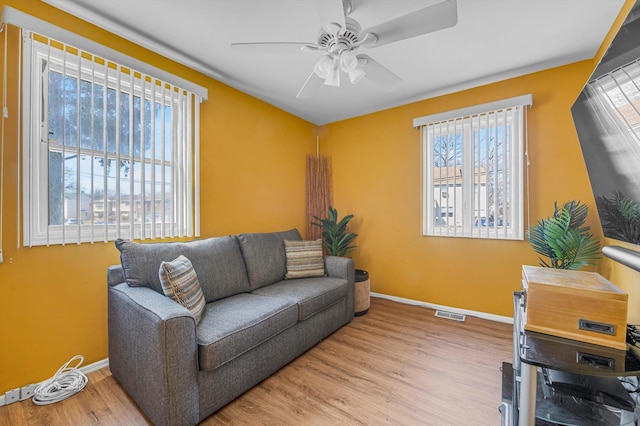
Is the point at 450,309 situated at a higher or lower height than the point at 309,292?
lower

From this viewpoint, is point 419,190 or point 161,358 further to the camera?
point 419,190

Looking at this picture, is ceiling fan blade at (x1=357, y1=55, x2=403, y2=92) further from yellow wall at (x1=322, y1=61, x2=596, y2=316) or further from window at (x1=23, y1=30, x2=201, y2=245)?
window at (x1=23, y1=30, x2=201, y2=245)

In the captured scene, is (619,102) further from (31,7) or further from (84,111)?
(31,7)

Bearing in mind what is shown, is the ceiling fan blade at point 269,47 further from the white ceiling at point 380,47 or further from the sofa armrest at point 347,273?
the sofa armrest at point 347,273

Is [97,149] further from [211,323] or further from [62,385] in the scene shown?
[62,385]

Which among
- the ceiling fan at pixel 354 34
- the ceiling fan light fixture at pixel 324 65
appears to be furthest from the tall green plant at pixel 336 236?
the ceiling fan light fixture at pixel 324 65

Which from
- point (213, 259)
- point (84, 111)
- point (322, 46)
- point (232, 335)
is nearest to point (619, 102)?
point (322, 46)

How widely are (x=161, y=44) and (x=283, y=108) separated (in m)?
1.55

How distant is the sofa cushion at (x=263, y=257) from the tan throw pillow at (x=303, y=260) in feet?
0.21

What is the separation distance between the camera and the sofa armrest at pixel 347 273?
8.96 feet

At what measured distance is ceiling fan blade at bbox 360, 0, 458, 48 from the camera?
1.26 meters

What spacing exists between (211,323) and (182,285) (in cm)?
30

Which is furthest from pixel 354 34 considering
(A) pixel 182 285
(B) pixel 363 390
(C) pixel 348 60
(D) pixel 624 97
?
(B) pixel 363 390

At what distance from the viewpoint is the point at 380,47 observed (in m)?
2.20
